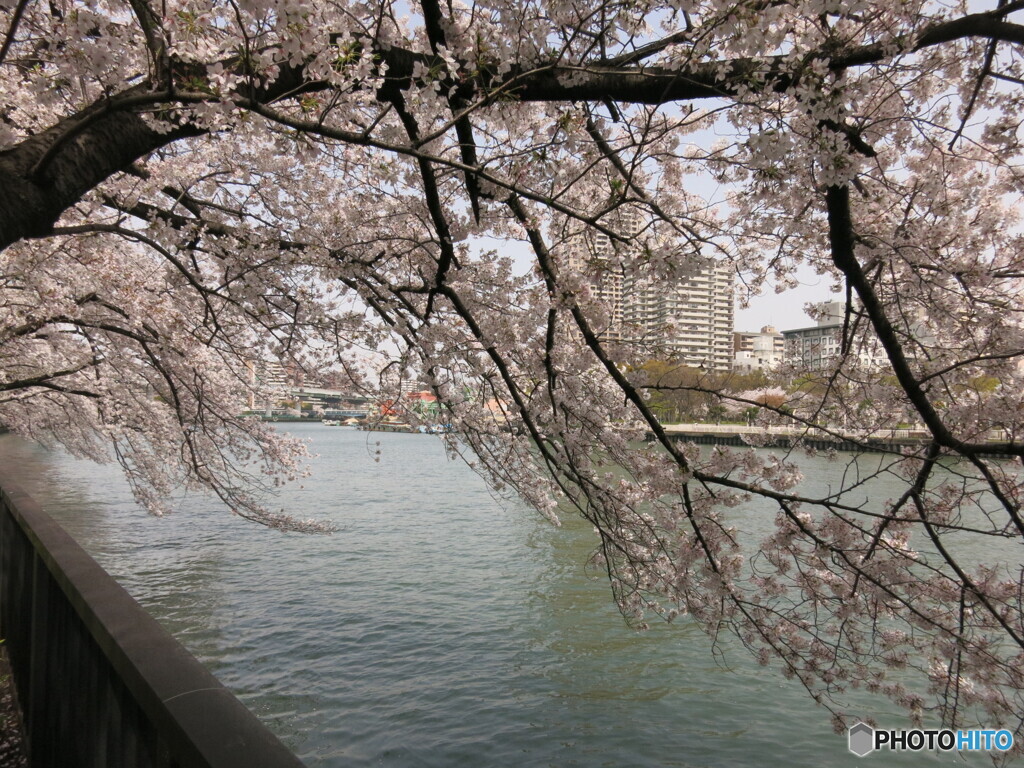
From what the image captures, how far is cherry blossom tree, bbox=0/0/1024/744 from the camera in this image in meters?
2.77

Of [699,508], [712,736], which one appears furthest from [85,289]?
[712,736]

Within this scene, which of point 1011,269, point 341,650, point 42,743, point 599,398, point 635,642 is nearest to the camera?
point 42,743

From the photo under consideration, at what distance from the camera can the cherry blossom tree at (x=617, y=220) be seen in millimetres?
2773

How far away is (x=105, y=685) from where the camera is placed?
6.40ft

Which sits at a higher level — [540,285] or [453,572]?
[540,285]

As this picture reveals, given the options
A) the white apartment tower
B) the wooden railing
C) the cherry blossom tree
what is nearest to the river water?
the cherry blossom tree

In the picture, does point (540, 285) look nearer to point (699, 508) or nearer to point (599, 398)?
point (599, 398)

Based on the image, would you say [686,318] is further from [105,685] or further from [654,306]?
[105,685]

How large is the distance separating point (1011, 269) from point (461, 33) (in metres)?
3.36

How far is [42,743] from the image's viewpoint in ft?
9.35

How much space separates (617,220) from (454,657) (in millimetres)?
6704

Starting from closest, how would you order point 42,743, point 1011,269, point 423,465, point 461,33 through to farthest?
1. point 42,743
2. point 461,33
3. point 1011,269
4. point 423,465

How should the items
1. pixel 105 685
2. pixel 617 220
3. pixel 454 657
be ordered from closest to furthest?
1. pixel 105 685
2. pixel 617 220
3. pixel 454 657

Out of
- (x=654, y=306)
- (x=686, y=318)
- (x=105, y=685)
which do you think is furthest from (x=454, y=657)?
(x=105, y=685)
